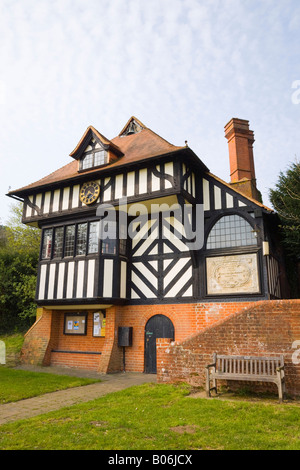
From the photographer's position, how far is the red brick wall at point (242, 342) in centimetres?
743

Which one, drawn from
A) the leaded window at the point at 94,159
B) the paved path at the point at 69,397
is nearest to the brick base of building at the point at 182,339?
the paved path at the point at 69,397

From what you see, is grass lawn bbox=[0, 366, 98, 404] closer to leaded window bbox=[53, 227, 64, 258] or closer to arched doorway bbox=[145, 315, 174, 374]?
arched doorway bbox=[145, 315, 174, 374]

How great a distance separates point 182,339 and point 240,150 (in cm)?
907

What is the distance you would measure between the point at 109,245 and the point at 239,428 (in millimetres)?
8464

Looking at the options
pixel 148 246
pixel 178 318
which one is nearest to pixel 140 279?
pixel 148 246

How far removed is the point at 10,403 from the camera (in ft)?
23.8

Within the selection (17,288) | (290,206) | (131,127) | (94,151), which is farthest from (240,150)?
(17,288)

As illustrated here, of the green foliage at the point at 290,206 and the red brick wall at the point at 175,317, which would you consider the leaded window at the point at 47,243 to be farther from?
the green foliage at the point at 290,206

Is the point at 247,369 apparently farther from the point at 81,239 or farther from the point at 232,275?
the point at 81,239

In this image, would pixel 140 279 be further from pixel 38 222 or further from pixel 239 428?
pixel 239 428

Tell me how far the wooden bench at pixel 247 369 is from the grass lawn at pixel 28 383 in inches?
157

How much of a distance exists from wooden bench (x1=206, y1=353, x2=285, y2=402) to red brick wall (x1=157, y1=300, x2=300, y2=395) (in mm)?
247

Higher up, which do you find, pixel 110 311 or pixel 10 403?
pixel 110 311

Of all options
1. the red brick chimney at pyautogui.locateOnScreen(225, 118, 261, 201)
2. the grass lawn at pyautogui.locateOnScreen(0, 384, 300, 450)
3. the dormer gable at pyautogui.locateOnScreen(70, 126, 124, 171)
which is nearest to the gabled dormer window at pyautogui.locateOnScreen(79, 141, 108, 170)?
the dormer gable at pyautogui.locateOnScreen(70, 126, 124, 171)
